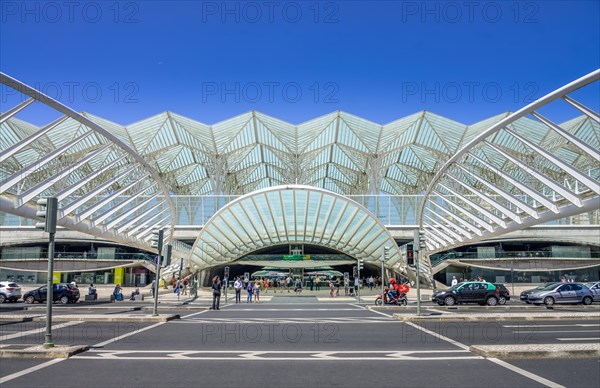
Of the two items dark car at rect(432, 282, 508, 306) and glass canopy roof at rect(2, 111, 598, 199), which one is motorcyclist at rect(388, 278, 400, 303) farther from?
glass canopy roof at rect(2, 111, 598, 199)

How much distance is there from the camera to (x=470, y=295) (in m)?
29.9

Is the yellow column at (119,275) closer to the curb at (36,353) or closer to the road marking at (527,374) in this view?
the curb at (36,353)

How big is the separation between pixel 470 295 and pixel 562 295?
18.6 feet

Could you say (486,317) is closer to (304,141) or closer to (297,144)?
(304,141)

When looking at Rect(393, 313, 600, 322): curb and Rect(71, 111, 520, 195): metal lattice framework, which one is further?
Rect(71, 111, 520, 195): metal lattice framework

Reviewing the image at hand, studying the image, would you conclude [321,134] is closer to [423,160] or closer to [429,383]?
[423,160]

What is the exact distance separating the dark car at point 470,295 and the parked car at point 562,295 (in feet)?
7.62

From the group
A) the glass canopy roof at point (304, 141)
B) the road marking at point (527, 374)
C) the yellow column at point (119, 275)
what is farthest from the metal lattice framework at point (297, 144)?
the road marking at point (527, 374)

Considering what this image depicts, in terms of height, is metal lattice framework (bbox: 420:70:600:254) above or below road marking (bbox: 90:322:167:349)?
above

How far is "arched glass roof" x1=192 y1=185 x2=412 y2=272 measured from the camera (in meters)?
40.3

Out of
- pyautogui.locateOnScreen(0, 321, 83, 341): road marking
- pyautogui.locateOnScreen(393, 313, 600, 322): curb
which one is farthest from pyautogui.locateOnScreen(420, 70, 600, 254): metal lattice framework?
pyautogui.locateOnScreen(0, 321, 83, 341): road marking

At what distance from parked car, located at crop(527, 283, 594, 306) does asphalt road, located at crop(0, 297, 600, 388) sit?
1287 centimetres

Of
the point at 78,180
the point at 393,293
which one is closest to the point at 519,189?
the point at 393,293

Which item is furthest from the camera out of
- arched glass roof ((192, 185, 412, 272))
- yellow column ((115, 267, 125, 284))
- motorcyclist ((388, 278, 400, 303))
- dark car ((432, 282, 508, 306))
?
yellow column ((115, 267, 125, 284))
